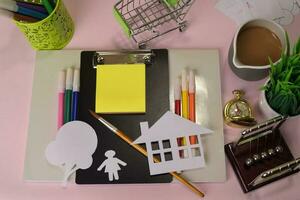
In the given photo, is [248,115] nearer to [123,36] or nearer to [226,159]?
[226,159]

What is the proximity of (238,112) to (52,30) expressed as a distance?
0.36 meters

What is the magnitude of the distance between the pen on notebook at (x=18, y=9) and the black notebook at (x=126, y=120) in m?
0.11

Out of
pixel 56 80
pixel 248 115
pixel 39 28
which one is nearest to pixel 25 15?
pixel 39 28

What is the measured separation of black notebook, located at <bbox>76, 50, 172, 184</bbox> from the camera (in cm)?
64

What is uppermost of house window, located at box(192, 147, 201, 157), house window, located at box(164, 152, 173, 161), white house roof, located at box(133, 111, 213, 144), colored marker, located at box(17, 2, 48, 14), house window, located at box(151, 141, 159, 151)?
colored marker, located at box(17, 2, 48, 14)

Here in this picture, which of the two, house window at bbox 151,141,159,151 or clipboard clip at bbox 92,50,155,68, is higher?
clipboard clip at bbox 92,50,155,68

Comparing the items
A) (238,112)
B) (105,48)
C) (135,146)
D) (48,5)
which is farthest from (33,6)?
(238,112)

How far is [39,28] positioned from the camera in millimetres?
634

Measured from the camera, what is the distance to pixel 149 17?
725mm

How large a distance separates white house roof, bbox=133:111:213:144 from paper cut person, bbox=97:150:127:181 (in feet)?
0.15

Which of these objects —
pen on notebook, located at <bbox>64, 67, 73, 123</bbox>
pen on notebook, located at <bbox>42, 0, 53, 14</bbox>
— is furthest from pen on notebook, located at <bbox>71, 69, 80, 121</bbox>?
pen on notebook, located at <bbox>42, 0, 53, 14</bbox>

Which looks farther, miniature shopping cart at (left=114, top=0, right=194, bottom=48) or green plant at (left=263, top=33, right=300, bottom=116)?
miniature shopping cart at (left=114, top=0, right=194, bottom=48)

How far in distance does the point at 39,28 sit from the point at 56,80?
104 mm

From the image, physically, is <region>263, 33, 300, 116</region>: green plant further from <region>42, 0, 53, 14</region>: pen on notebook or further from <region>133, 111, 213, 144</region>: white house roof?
<region>42, 0, 53, 14</region>: pen on notebook
